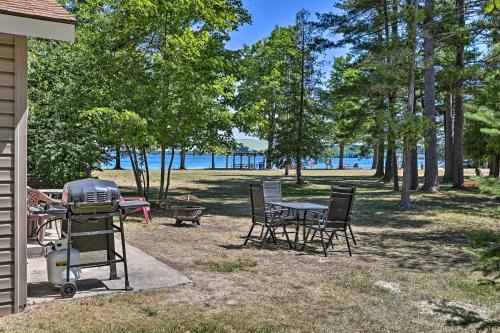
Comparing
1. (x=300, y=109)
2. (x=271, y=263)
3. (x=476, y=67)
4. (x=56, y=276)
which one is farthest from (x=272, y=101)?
(x=56, y=276)

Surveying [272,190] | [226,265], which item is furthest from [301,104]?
[226,265]

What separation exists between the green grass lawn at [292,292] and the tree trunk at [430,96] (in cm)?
607

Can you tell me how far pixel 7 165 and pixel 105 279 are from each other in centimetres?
178

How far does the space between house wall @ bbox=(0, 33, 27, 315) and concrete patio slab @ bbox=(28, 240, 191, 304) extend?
40cm

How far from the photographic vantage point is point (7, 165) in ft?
12.8

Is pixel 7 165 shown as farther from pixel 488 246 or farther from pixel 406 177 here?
pixel 406 177

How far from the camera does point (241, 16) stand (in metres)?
15.5

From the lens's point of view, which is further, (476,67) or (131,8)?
(476,67)

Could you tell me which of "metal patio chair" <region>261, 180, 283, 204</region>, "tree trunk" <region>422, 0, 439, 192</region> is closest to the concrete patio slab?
"metal patio chair" <region>261, 180, 283, 204</region>

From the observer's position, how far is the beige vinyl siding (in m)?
3.85

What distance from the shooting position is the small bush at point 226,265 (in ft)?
18.8

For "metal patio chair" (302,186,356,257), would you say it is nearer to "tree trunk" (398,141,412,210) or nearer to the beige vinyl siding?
the beige vinyl siding

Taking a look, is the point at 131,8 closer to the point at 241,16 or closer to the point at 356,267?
the point at 241,16

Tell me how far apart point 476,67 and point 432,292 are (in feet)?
35.3
